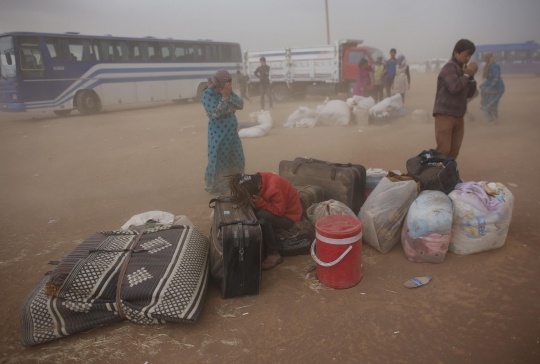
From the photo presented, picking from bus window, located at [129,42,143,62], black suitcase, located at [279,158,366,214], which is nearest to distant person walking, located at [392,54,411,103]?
black suitcase, located at [279,158,366,214]

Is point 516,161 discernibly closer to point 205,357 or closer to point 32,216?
point 205,357

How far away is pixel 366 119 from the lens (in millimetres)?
9484

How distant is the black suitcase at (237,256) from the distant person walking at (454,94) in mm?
2638

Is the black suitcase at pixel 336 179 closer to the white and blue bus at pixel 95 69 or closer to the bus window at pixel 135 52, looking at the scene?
the white and blue bus at pixel 95 69

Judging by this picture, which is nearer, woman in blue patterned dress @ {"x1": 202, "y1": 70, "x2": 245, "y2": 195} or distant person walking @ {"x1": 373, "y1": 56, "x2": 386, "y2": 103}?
woman in blue patterned dress @ {"x1": 202, "y1": 70, "x2": 245, "y2": 195}

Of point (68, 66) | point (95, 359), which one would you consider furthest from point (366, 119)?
point (68, 66)

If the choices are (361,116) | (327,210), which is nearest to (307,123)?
(361,116)

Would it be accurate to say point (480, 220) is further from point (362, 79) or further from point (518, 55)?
point (518, 55)

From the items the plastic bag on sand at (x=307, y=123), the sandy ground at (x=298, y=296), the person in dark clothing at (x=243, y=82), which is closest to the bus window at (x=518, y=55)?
the person in dark clothing at (x=243, y=82)

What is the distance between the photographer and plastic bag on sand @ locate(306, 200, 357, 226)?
3.37m

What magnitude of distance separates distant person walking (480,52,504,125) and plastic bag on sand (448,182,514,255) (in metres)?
6.43

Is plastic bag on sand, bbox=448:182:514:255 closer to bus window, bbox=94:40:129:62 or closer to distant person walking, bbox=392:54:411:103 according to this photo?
distant person walking, bbox=392:54:411:103

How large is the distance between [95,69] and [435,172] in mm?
14526

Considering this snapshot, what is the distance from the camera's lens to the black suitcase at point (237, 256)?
2.62 m
